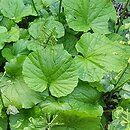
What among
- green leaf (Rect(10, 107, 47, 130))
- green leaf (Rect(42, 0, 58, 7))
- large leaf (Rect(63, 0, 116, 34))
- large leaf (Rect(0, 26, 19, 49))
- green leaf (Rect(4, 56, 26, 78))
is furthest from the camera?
green leaf (Rect(42, 0, 58, 7))

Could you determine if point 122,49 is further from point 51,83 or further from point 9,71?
point 9,71

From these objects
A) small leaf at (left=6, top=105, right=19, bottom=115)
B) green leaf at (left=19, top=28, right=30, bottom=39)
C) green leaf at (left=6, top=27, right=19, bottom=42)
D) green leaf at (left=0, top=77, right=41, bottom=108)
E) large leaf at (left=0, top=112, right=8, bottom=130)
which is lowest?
large leaf at (left=0, top=112, right=8, bottom=130)

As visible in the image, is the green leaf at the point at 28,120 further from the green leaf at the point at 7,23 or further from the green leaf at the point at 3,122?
the green leaf at the point at 7,23

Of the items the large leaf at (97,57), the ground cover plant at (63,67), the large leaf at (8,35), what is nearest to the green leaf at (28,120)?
the ground cover plant at (63,67)

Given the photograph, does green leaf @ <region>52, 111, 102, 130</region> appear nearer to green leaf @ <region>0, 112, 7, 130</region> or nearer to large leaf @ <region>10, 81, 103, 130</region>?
large leaf @ <region>10, 81, 103, 130</region>

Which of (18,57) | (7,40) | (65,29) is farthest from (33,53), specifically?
(65,29)

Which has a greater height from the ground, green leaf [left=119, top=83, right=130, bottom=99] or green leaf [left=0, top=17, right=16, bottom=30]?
green leaf [left=0, top=17, right=16, bottom=30]

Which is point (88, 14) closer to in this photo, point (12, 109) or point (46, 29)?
point (46, 29)

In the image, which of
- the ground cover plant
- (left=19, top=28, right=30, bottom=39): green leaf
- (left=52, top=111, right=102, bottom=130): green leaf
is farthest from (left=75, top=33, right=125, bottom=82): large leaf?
(left=19, top=28, right=30, bottom=39): green leaf
